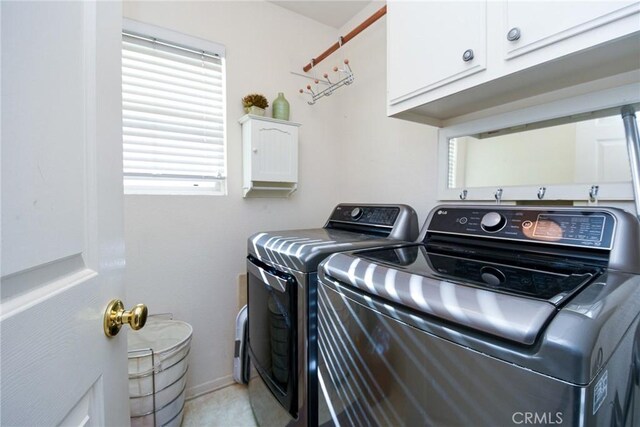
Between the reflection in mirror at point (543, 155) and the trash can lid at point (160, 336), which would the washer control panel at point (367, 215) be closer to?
the reflection in mirror at point (543, 155)

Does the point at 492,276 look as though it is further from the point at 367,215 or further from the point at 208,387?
the point at 208,387

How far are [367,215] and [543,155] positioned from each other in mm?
844

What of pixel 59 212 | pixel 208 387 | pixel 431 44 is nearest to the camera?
pixel 59 212

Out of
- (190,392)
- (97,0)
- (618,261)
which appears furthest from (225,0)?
(190,392)

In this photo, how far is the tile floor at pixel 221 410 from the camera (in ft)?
5.29

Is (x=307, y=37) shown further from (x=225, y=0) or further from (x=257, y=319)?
(x=257, y=319)

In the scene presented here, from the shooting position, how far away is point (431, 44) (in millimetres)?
1136

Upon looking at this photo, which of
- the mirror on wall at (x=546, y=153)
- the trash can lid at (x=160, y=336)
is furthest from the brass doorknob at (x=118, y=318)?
the mirror on wall at (x=546, y=153)

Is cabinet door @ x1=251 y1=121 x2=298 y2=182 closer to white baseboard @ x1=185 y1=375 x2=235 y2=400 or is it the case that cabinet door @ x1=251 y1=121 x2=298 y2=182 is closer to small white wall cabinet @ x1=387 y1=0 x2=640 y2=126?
small white wall cabinet @ x1=387 y1=0 x2=640 y2=126

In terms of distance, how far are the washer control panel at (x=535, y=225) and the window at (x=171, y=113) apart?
147 cm

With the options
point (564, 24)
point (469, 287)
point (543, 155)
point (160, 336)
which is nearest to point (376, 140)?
point (543, 155)

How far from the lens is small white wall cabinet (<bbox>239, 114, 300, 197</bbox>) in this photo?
6.07ft

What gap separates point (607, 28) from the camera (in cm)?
74

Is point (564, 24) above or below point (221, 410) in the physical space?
above
